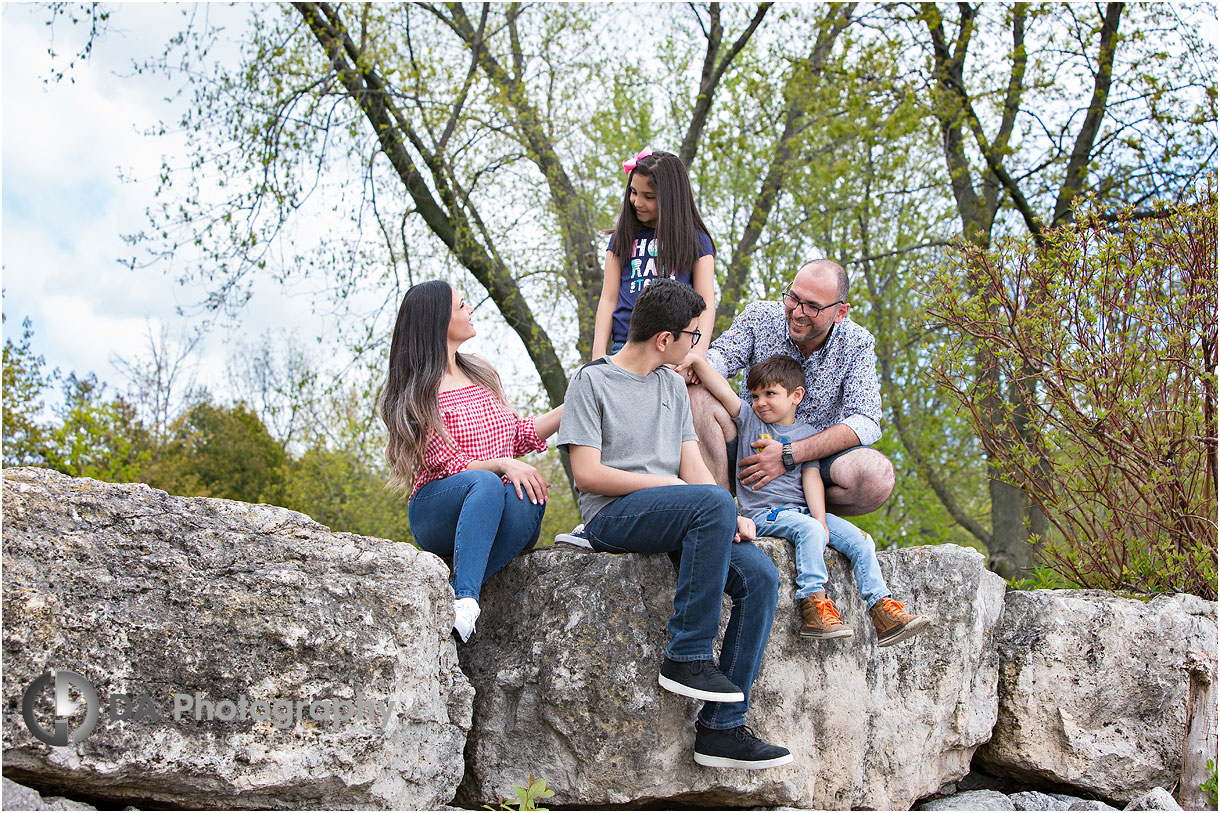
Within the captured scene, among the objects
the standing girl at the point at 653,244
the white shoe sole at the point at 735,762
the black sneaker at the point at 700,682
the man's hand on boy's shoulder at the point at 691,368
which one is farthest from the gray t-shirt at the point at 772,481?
the white shoe sole at the point at 735,762

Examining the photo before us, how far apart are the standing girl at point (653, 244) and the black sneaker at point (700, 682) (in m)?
1.40

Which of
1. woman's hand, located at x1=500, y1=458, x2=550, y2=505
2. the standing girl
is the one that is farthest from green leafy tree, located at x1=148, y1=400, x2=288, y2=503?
woman's hand, located at x1=500, y1=458, x2=550, y2=505

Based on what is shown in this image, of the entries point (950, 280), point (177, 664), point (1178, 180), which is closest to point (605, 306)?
point (950, 280)

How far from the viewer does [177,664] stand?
2455 mm

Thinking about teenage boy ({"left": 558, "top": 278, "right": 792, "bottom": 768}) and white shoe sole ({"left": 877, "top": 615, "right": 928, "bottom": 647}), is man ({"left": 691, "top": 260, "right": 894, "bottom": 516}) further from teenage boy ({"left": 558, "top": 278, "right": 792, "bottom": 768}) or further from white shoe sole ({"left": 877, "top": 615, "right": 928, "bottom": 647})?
white shoe sole ({"left": 877, "top": 615, "right": 928, "bottom": 647})

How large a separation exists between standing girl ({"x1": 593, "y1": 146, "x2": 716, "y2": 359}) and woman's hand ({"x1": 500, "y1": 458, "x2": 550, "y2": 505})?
2.83 feet

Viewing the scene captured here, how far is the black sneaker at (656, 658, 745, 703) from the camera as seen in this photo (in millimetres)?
2926

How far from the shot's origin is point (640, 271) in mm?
4086

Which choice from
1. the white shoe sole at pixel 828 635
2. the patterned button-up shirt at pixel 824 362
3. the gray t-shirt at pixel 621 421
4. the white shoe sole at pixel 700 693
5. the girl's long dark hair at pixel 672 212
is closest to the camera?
the white shoe sole at pixel 700 693

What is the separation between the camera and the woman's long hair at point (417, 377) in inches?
129

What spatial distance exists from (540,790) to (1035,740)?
2466 millimetres

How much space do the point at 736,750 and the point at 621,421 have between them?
45.1 inches

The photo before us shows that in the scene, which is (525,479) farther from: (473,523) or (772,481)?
(772,481)

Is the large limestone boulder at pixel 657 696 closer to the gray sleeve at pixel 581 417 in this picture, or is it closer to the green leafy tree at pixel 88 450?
the gray sleeve at pixel 581 417
